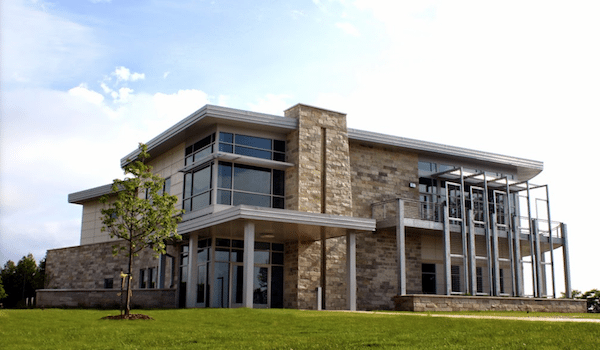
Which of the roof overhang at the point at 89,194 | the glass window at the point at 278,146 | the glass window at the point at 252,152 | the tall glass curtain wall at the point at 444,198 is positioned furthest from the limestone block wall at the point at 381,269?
the roof overhang at the point at 89,194

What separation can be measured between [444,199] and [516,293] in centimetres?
570

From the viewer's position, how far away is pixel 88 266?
3606 cm

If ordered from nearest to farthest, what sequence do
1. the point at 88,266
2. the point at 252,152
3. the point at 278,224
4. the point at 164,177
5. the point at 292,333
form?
1. the point at 292,333
2. the point at 278,224
3. the point at 252,152
4. the point at 164,177
5. the point at 88,266

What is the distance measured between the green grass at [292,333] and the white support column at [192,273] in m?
7.37

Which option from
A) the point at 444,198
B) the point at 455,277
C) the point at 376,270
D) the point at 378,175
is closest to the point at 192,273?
the point at 376,270

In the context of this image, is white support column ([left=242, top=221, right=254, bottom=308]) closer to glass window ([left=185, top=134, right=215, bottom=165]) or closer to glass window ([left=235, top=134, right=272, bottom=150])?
glass window ([left=235, top=134, right=272, bottom=150])

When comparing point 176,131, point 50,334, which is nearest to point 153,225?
point 50,334

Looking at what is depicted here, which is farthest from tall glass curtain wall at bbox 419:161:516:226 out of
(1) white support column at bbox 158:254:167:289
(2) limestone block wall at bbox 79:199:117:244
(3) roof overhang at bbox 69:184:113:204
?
(2) limestone block wall at bbox 79:199:117:244

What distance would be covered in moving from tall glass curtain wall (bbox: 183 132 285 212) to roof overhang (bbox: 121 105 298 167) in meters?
0.61

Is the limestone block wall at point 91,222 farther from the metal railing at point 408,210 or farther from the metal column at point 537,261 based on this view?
the metal column at point 537,261

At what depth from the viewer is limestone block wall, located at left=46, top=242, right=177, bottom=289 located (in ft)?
109

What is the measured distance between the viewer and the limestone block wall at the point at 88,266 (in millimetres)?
33312

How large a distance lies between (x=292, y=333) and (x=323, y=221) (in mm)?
9665

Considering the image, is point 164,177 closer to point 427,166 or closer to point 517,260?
point 427,166
